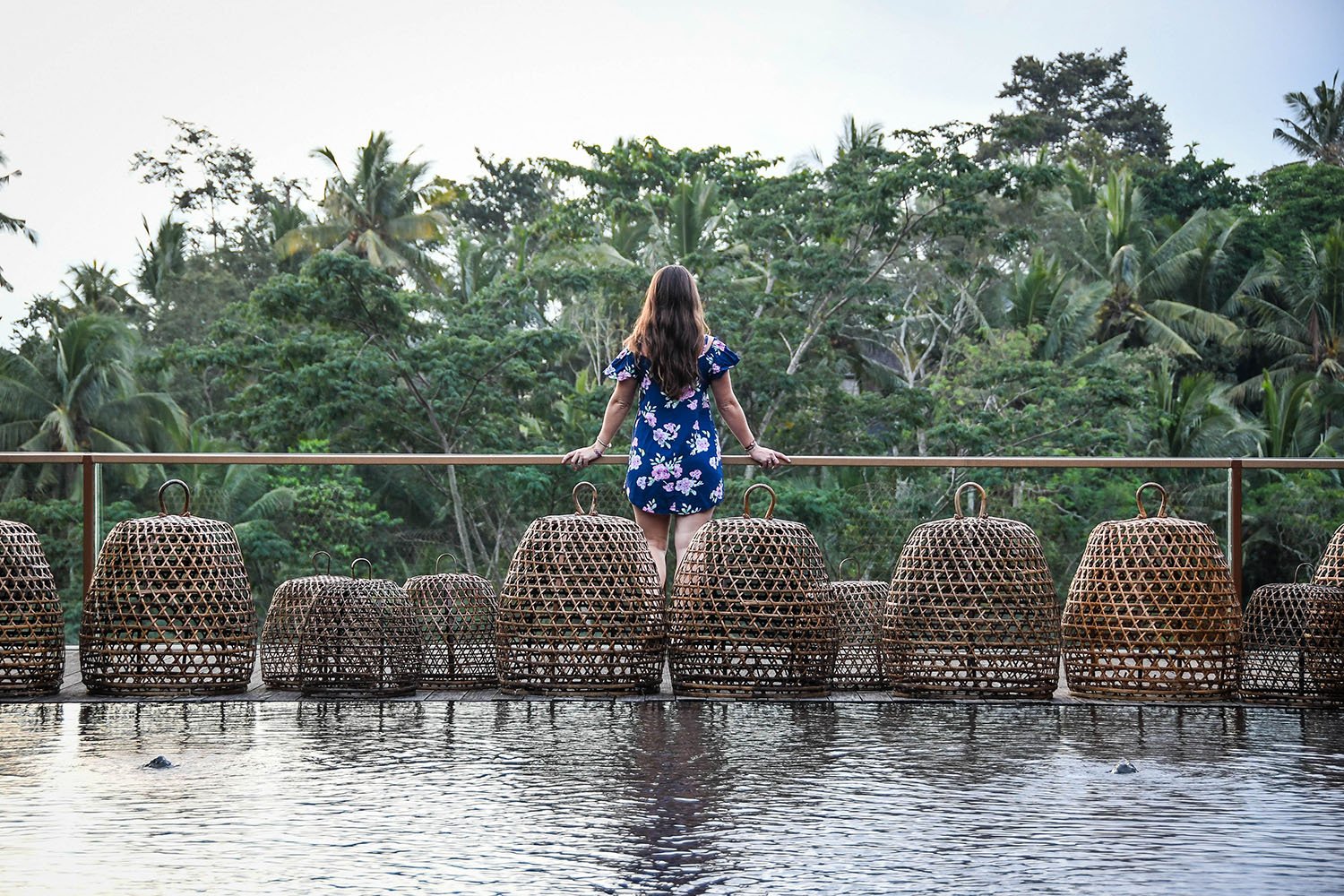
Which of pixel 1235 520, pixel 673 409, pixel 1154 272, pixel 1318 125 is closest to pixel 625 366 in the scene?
pixel 673 409

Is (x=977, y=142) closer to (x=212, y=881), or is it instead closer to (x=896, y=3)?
(x=896, y=3)

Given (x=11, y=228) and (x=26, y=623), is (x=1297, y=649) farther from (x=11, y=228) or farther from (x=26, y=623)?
(x=11, y=228)

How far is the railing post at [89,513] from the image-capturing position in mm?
6016

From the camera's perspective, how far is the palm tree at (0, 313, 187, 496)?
2038 cm

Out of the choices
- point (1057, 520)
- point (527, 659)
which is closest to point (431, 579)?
point (527, 659)

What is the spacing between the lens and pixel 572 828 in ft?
9.57

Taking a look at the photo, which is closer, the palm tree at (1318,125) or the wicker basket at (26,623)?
the wicker basket at (26,623)

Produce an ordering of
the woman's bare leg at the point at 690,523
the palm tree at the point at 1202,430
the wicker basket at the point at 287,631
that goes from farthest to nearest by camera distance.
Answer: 1. the palm tree at the point at 1202,430
2. the woman's bare leg at the point at 690,523
3. the wicker basket at the point at 287,631

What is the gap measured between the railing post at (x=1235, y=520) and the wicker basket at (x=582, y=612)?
252cm

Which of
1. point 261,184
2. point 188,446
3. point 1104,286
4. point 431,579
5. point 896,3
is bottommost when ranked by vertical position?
point 431,579

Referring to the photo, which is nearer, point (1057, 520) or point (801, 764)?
point (801, 764)

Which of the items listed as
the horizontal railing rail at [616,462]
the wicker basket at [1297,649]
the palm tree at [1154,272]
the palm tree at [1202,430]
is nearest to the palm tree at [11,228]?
the palm tree at [1202,430]

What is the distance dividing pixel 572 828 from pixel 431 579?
2659 millimetres

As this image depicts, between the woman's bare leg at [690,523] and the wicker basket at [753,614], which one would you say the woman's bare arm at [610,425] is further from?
the wicker basket at [753,614]
